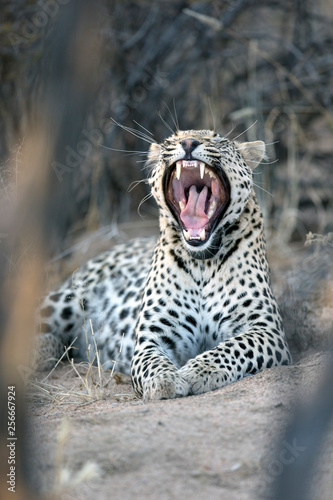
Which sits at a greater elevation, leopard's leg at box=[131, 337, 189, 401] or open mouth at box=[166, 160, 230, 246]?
open mouth at box=[166, 160, 230, 246]

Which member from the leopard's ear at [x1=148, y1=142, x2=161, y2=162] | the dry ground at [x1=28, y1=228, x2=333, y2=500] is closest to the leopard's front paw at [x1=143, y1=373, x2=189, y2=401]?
the dry ground at [x1=28, y1=228, x2=333, y2=500]

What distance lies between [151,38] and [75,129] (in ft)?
28.7

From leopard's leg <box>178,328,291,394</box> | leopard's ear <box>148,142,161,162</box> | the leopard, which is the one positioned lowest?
leopard's leg <box>178,328,291,394</box>

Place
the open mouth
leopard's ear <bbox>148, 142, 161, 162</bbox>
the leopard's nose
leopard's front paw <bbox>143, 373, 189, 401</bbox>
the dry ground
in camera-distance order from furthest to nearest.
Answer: leopard's ear <bbox>148, 142, 161, 162</bbox> → the open mouth → the leopard's nose → leopard's front paw <bbox>143, 373, 189, 401</bbox> → the dry ground

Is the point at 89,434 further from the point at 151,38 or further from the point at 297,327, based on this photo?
the point at 151,38

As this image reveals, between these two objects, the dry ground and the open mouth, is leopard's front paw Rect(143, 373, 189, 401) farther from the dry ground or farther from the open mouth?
the open mouth

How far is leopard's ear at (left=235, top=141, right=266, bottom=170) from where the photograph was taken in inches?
243

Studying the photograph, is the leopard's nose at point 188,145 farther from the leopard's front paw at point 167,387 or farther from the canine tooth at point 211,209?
the leopard's front paw at point 167,387

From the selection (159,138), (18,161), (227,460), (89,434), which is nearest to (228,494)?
(227,460)

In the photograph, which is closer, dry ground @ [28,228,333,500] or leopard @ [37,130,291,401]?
dry ground @ [28,228,333,500]

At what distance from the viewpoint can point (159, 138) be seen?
34.4 ft

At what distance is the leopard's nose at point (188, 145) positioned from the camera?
560cm

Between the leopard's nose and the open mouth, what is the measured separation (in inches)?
3.5

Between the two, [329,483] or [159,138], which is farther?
[159,138]
